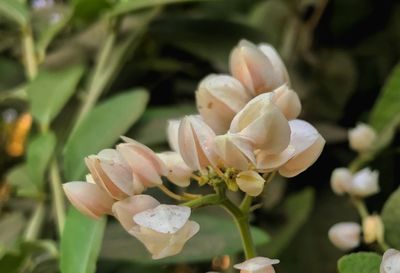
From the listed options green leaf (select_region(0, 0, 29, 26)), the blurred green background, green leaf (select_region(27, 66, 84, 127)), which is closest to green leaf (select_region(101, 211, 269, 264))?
the blurred green background

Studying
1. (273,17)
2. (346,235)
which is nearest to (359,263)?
(346,235)

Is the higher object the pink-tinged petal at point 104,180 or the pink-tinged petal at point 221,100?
the pink-tinged petal at point 221,100

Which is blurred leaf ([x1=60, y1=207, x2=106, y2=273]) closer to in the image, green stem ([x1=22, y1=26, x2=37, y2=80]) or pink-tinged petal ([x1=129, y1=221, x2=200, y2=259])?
pink-tinged petal ([x1=129, y1=221, x2=200, y2=259])

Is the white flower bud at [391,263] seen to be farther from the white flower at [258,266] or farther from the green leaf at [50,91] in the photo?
the green leaf at [50,91]

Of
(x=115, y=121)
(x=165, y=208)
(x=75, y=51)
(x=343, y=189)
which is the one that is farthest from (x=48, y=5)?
(x=165, y=208)

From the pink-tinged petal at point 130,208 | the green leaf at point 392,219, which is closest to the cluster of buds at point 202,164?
the pink-tinged petal at point 130,208
